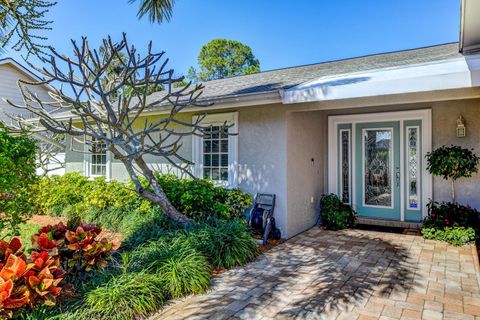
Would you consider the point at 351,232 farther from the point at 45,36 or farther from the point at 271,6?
the point at 271,6

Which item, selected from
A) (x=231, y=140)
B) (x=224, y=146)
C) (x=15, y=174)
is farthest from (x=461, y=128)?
(x=15, y=174)

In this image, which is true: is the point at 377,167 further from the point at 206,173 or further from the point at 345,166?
the point at 206,173

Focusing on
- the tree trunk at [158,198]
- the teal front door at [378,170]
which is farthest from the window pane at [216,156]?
the teal front door at [378,170]

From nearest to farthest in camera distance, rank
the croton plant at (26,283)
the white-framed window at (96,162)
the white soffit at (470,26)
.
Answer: the croton plant at (26,283)
the white soffit at (470,26)
the white-framed window at (96,162)

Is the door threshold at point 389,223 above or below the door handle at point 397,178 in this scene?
below

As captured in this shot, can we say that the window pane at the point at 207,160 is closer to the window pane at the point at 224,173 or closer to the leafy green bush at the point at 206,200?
the window pane at the point at 224,173

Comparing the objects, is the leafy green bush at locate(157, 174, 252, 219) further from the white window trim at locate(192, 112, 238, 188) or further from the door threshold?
the door threshold

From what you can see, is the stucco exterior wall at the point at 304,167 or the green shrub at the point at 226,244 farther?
the stucco exterior wall at the point at 304,167

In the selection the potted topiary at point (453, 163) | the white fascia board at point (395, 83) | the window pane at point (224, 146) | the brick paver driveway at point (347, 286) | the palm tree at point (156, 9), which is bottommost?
the brick paver driveway at point (347, 286)

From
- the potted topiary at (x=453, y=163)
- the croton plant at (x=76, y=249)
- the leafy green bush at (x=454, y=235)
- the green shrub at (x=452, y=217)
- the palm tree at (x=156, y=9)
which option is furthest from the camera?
the green shrub at (x=452, y=217)

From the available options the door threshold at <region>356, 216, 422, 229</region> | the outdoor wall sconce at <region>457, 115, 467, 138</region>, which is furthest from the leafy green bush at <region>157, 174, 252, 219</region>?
the outdoor wall sconce at <region>457, 115, 467, 138</region>

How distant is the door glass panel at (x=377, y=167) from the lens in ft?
31.6

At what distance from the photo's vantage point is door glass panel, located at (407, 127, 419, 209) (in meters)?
9.19

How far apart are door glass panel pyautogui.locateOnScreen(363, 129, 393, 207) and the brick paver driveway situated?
2.32 metres
